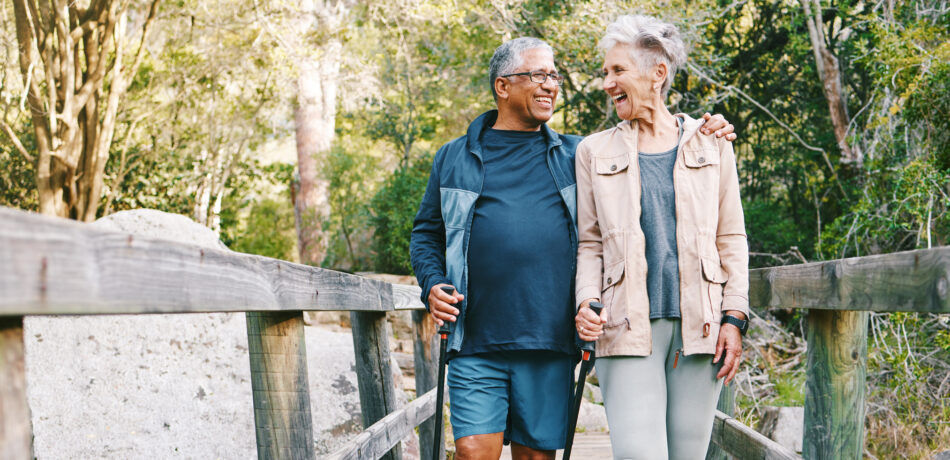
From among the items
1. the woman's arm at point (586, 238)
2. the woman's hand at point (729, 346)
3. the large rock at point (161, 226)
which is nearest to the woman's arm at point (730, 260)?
the woman's hand at point (729, 346)

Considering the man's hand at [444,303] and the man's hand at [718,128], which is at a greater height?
the man's hand at [718,128]

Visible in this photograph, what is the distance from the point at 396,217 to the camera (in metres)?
11.6

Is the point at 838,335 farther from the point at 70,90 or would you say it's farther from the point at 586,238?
the point at 70,90

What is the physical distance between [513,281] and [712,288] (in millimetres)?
671

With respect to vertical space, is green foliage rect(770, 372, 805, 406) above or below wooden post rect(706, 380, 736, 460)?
below

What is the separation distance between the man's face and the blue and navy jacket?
3.2 inches

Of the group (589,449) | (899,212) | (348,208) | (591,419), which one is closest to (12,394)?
(589,449)

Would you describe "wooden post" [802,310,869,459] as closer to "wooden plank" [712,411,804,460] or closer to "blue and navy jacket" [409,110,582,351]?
"wooden plank" [712,411,804,460]

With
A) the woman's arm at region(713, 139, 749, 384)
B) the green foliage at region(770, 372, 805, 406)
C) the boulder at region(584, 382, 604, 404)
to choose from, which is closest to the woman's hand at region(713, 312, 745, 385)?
the woman's arm at region(713, 139, 749, 384)

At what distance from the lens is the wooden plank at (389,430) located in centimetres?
279

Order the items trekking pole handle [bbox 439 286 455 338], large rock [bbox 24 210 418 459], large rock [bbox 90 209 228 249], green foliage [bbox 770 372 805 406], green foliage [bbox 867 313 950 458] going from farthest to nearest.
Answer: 1. large rock [bbox 90 209 228 249]
2. green foliage [bbox 770 372 805 406]
3. green foliage [bbox 867 313 950 458]
4. large rock [bbox 24 210 418 459]
5. trekking pole handle [bbox 439 286 455 338]

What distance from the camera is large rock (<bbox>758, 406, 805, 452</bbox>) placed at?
5770 mm

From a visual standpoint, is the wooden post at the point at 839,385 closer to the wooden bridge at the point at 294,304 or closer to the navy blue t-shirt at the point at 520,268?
the wooden bridge at the point at 294,304

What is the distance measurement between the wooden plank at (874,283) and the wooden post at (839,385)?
0.33 ft
